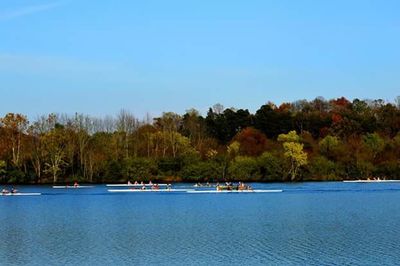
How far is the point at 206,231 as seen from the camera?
35094 mm

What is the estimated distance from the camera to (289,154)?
299 ft

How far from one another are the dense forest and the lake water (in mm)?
33433

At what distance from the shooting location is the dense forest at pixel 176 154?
9212 centimetres

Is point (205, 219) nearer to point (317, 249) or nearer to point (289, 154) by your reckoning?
point (317, 249)

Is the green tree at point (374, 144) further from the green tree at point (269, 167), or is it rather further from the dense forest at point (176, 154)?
the green tree at point (269, 167)

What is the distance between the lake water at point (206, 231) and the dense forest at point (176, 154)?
33433 mm

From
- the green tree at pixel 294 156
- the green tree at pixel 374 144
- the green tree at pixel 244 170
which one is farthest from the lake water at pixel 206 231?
the green tree at pixel 374 144

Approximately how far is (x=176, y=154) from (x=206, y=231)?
65303mm

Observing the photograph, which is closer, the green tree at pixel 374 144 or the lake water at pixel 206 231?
the lake water at pixel 206 231

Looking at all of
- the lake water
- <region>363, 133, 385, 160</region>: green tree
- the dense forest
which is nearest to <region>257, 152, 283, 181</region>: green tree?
the dense forest

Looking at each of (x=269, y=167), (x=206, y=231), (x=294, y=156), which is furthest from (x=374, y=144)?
(x=206, y=231)

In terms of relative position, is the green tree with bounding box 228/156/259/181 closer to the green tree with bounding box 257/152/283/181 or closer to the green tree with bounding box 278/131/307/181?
the green tree with bounding box 257/152/283/181

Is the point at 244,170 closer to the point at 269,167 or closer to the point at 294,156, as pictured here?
the point at 269,167

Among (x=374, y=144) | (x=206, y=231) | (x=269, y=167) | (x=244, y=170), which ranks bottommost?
(x=206, y=231)
